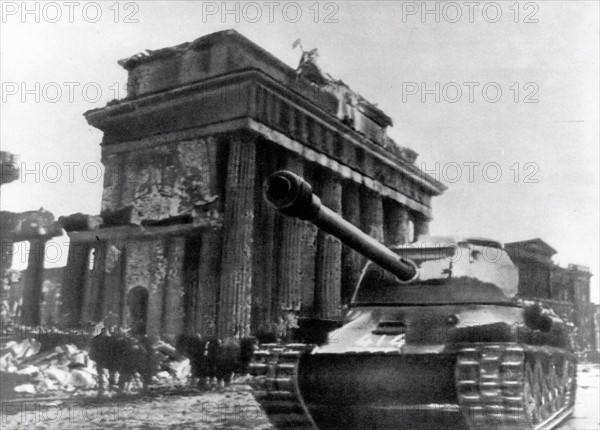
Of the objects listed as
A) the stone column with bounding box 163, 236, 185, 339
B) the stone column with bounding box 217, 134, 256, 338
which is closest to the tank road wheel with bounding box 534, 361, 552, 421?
the stone column with bounding box 217, 134, 256, 338

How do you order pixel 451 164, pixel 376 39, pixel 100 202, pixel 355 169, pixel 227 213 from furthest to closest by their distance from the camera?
pixel 355 169, pixel 100 202, pixel 227 213, pixel 451 164, pixel 376 39

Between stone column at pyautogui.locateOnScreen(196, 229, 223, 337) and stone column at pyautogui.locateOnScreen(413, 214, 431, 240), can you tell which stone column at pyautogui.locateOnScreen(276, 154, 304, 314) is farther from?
stone column at pyautogui.locateOnScreen(413, 214, 431, 240)

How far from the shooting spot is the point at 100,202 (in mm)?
17812

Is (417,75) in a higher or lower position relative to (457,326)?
higher

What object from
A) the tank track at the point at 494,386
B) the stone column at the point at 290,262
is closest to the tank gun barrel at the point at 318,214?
the tank track at the point at 494,386

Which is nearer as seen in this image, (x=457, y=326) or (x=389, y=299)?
(x=457, y=326)

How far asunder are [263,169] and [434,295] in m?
9.73

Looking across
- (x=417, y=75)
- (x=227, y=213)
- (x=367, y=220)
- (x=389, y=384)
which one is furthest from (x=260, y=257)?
(x=389, y=384)

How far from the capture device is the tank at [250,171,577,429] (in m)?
6.03

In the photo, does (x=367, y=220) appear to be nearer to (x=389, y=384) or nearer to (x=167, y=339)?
(x=167, y=339)

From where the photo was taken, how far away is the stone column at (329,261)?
61.7ft

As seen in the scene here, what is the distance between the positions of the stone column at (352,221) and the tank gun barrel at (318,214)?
13.4 metres

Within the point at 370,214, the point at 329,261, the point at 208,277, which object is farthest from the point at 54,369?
the point at 370,214

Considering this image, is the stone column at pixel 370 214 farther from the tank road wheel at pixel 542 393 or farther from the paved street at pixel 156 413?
the tank road wheel at pixel 542 393
